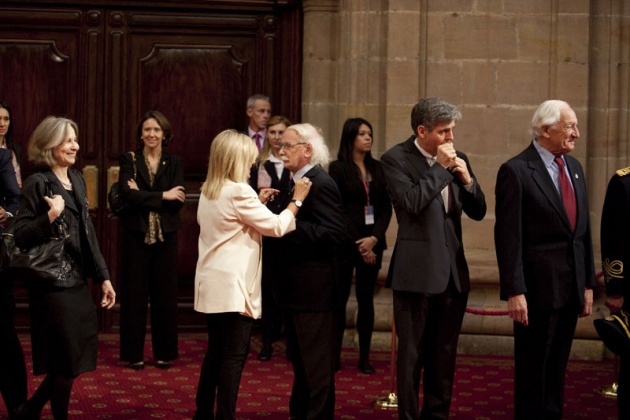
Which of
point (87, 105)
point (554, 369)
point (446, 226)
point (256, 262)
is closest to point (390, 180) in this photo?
point (446, 226)

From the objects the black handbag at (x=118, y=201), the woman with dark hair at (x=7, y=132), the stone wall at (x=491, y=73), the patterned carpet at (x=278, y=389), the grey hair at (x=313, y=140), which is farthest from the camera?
the stone wall at (x=491, y=73)

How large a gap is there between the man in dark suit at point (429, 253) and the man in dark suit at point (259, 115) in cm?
320

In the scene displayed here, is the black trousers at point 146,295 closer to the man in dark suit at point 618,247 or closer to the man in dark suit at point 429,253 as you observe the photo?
the man in dark suit at point 429,253

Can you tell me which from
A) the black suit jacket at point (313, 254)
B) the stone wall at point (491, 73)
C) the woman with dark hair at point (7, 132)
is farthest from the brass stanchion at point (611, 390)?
the woman with dark hair at point (7, 132)

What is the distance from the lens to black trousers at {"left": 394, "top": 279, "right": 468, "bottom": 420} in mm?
5562

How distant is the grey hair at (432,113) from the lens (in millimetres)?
5527

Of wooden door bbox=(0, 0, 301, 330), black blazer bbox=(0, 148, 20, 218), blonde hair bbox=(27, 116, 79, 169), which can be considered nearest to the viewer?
blonde hair bbox=(27, 116, 79, 169)

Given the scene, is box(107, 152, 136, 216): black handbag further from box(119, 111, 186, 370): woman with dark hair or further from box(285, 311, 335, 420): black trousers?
box(285, 311, 335, 420): black trousers

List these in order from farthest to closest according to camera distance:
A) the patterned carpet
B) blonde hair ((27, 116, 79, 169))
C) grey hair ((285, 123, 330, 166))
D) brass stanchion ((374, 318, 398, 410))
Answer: brass stanchion ((374, 318, 398, 410)) < the patterned carpet < grey hair ((285, 123, 330, 166)) < blonde hair ((27, 116, 79, 169))

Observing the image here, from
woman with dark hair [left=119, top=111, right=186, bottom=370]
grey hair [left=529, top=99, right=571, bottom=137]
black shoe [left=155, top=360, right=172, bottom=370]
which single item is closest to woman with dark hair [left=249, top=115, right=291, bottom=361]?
woman with dark hair [left=119, top=111, right=186, bottom=370]

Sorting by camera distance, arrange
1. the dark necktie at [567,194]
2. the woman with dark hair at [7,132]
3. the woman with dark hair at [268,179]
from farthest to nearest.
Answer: the woman with dark hair at [268,179], the woman with dark hair at [7,132], the dark necktie at [567,194]

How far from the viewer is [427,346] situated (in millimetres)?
5680

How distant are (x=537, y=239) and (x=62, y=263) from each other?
7.64 ft

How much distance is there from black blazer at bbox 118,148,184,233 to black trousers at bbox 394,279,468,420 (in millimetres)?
2656
